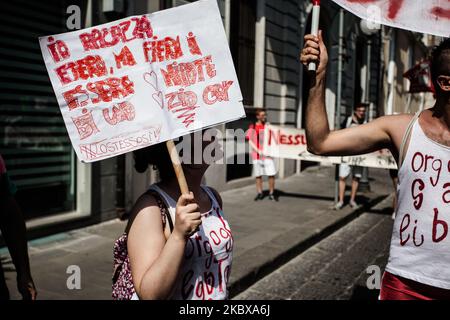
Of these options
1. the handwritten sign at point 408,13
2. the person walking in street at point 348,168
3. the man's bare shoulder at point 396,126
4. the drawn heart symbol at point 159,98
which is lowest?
the person walking in street at point 348,168

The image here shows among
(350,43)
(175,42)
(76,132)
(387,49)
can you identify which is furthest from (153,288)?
(387,49)

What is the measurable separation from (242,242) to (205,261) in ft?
13.3

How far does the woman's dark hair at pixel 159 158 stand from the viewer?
6.35 feet

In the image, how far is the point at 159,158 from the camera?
6.43ft

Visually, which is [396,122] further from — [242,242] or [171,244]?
[242,242]

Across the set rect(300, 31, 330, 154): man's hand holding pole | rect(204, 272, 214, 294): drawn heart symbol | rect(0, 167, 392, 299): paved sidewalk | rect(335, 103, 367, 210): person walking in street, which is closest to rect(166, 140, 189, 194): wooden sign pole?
rect(204, 272, 214, 294): drawn heart symbol

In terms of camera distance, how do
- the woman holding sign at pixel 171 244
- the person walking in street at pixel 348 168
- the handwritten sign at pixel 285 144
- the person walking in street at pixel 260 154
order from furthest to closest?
the handwritten sign at pixel 285 144, the person walking in street at pixel 260 154, the person walking in street at pixel 348 168, the woman holding sign at pixel 171 244

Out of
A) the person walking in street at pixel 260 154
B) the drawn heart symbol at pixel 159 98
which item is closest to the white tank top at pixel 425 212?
the drawn heart symbol at pixel 159 98

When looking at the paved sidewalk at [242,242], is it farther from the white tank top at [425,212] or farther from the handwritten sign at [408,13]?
the handwritten sign at [408,13]

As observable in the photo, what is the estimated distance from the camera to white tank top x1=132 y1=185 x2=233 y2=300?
184 centimetres

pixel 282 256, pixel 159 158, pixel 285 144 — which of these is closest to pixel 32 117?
pixel 282 256

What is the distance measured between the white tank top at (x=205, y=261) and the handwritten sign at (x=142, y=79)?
0.30 m
